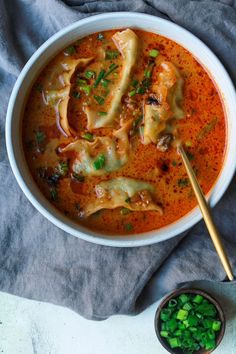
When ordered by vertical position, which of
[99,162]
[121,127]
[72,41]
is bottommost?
[99,162]

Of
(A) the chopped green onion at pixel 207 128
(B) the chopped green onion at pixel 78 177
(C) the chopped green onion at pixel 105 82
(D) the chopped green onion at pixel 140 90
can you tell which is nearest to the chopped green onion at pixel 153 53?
(D) the chopped green onion at pixel 140 90

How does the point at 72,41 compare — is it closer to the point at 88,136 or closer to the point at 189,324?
the point at 88,136

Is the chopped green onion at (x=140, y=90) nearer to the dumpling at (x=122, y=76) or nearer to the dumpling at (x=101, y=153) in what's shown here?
the dumpling at (x=122, y=76)

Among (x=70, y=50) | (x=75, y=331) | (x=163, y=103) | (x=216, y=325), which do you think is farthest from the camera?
(x=75, y=331)

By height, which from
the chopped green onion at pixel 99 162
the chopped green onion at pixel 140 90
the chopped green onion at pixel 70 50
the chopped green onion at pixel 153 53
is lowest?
the chopped green onion at pixel 99 162

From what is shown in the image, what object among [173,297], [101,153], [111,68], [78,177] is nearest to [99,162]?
[101,153]

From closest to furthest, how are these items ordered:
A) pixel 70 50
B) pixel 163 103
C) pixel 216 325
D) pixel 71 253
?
pixel 163 103, pixel 70 50, pixel 71 253, pixel 216 325

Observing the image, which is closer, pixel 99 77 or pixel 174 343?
pixel 99 77
